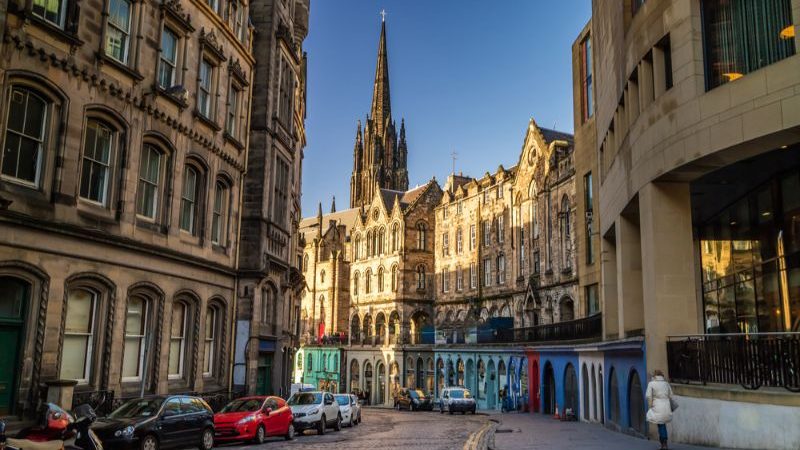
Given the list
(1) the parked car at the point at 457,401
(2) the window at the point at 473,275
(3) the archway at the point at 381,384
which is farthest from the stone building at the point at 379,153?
(1) the parked car at the point at 457,401

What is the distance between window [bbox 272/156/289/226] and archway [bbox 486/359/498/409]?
28371 millimetres

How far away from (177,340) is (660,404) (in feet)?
46.6

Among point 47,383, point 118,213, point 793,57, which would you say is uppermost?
point 793,57

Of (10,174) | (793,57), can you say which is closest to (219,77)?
(10,174)

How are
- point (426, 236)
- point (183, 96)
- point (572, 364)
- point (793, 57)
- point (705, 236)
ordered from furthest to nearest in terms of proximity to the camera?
point (426, 236)
point (572, 364)
point (705, 236)
point (183, 96)
point (793, 57)

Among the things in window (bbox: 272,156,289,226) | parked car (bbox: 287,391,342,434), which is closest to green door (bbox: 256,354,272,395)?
parked car (bbox: 287,391,342,434)

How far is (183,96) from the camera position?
20438 millimetres

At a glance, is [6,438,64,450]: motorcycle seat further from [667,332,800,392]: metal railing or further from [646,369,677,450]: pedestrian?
[667,332,800,392]: metal railing

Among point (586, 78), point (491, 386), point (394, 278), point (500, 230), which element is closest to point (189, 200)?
point (586, 78)

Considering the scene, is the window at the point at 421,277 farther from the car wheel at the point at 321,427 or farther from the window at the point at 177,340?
the window at the point at 177,340

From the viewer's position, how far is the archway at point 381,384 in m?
71.8

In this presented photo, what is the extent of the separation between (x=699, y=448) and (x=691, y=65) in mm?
8587

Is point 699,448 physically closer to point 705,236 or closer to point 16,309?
point 705,236

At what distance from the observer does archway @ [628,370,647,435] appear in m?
19.2
